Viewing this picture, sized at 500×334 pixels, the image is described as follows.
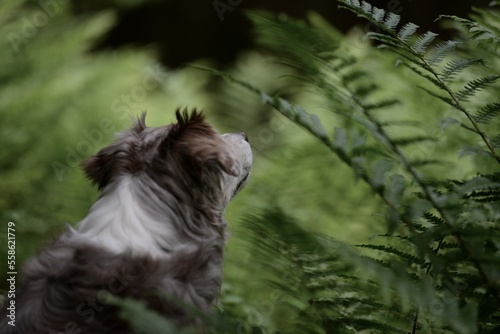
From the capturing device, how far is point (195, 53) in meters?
9.55

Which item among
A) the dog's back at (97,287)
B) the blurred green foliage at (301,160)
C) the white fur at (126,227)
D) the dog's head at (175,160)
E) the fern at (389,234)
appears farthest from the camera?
the dog's head at (175,160)

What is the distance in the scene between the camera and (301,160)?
371 cm

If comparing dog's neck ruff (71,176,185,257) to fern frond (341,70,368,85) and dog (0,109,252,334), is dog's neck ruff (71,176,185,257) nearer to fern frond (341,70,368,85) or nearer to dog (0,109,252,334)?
dog (0,109,252,334)

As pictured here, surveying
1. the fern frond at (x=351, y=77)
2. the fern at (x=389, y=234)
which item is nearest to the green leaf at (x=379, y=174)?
the fern at (x=389, y=234)

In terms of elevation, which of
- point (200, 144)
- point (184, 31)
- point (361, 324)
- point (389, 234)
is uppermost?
point (389, 234)

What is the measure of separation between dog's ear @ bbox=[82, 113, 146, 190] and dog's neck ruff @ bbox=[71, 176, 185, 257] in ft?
0.17

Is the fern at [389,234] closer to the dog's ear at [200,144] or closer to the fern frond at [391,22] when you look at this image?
the fern frond at [391,22]

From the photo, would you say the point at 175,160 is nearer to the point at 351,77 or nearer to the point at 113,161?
the point at 113,161

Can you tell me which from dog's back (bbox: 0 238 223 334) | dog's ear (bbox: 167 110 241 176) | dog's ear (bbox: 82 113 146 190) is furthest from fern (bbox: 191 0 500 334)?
dog's ear (bbox: 82 113 146 190)

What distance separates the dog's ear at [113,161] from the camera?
213 cm

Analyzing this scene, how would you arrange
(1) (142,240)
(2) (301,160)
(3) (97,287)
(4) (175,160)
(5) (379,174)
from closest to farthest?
1. (5) (379,174)
2. (3) (97,287)
3. (1) (142,240)
4. (4) (175,160)
5. (2) (301,160)

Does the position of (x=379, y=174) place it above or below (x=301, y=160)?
above

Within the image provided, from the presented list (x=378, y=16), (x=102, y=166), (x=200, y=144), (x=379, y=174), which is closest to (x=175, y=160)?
(x=200, y=144)

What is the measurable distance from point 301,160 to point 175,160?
5.37ft
